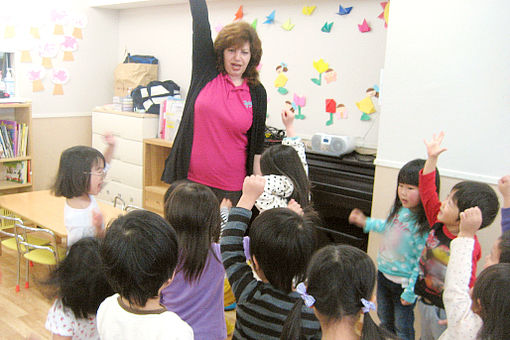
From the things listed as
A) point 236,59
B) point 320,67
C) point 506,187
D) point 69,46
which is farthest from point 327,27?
point 69,46

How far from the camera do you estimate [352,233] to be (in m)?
3.37

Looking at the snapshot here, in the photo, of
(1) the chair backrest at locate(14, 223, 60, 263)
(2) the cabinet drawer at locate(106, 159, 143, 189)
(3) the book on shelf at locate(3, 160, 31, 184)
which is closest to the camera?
(1) the chair backrest at locate(14, 223, 60, 263)

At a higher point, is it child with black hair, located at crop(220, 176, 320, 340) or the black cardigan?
the black cardigan

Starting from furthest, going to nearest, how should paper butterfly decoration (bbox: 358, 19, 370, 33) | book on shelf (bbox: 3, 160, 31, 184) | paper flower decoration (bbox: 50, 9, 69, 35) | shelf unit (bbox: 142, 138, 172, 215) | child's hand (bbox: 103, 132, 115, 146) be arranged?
paper flower decoration (bbox: 50, 9, 69, 35) → shelf unit (bbox: 142, 138, 172, 215) → book on shelf (bbox: 3, 160, 31, 184) → paper butterfly decoration (bbox: 358, 19, 370, 33) → child's hand (bbox: 103, 132, 115, 146)

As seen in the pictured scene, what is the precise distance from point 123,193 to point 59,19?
6.14ft

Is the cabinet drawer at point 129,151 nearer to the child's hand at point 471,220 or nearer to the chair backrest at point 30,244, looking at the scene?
the chair backrest at point 30,244

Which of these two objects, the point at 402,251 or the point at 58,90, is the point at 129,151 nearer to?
the point at 58,90

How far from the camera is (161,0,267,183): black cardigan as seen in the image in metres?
2.24

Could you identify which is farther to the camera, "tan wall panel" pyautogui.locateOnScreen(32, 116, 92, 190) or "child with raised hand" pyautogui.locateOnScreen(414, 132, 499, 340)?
"tan wall panel" pyautogui.locateOnScreen(32, 116, 92, 190)

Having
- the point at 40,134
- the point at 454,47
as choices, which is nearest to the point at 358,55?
the point at 454,47

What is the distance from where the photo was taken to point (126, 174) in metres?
4.91

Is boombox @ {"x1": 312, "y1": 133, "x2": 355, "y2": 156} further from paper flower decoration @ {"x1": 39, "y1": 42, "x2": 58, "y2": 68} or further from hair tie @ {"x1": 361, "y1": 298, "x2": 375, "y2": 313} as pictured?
paper flower decoration @ {"x1": 39, "y1": 42, "x2": 58, "y2": 68}

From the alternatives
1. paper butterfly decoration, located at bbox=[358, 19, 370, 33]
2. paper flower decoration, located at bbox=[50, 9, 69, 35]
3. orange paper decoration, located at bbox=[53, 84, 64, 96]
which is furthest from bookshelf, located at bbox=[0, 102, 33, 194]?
paper butterfly decoration, located at bbox=[358, 19, 370, 33]

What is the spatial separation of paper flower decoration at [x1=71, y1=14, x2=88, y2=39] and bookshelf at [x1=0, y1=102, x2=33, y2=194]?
1.07 metres
